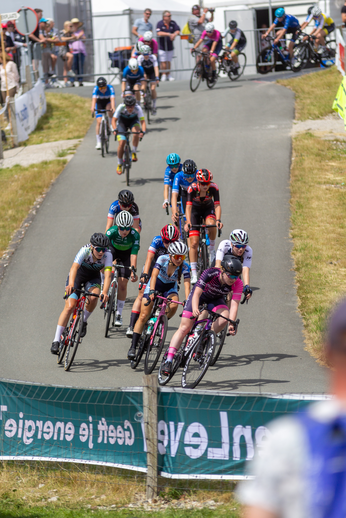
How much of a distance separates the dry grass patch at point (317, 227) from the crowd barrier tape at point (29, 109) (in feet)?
31.8

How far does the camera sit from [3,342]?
10.9 metres

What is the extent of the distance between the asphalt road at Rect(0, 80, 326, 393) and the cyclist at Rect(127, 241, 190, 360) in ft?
2.24

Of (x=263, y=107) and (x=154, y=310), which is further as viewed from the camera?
(x=263, y=107)

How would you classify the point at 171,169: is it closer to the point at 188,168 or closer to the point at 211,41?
the point at 188,168

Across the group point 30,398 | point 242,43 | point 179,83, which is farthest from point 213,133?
point 30,398

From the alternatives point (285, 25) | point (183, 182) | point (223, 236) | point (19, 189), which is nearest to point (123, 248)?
point (183, 182)

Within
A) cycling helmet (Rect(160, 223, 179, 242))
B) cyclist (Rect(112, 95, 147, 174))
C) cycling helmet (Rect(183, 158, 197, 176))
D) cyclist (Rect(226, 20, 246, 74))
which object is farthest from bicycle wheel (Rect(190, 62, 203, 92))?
cycling helmet (Rect(160, 223, 179, 242))

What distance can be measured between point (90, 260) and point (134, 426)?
158 inches

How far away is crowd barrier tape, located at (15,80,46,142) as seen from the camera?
23.4m

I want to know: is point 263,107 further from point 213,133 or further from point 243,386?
point 243,386

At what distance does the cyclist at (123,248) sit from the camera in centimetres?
1061

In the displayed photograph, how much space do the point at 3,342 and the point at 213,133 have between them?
13.7 meters

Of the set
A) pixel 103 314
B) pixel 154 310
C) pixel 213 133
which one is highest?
pixel 213 133

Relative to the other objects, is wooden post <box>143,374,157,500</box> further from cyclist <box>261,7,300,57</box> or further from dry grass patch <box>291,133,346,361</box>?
cyclist <box>261,7,300,57</box>
